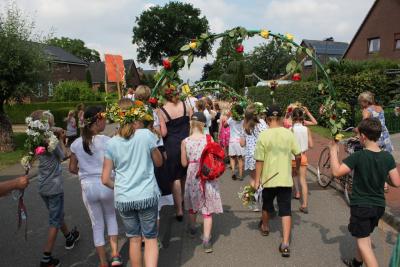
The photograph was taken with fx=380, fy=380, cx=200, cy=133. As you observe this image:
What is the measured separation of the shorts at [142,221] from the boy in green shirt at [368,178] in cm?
188

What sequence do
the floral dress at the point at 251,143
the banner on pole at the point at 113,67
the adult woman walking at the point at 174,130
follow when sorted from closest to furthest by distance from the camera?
the adult woman walking at the point at 174,130 < the floral dress at the point at 251,143 < the banner on pole at the point at 113,67

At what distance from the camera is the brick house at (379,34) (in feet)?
105

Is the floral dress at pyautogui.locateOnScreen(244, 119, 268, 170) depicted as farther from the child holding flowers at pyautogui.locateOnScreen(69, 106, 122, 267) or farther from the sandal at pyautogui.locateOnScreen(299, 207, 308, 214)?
the child holding flowers at pyautogui.locateOnScreen(69, 106, 122, 267)

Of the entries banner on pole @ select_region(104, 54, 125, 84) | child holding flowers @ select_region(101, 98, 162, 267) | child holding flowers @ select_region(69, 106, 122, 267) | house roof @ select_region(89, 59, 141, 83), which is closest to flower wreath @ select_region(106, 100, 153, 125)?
child holding flowers @ select_region(101, 98, 162, 267)

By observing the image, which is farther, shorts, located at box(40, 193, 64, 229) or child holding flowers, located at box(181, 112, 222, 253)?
child holding flowers, located at box(181, 112, 222, 253)

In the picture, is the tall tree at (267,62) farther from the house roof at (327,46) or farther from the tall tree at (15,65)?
the tall tree at (15,65)

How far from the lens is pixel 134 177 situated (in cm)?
371

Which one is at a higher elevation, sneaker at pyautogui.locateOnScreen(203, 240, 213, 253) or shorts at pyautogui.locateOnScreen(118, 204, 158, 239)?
shorts at pyautogui.locateOnScreen(118, 204, 158, 239)

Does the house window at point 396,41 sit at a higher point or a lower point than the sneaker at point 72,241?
higher

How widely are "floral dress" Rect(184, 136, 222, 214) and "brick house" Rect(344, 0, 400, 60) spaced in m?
31.5

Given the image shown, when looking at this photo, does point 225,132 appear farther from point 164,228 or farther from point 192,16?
point 192,16

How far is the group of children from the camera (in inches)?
147

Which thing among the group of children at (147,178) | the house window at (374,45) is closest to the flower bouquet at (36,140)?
the group of children at (147,178)

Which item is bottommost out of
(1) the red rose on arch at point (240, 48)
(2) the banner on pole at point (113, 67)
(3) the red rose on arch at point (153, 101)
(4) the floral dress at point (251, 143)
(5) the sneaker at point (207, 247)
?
(5) the sneaker at point (207, 247)
